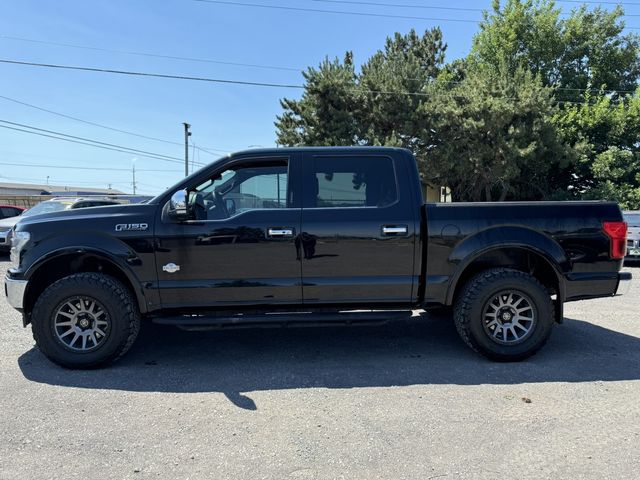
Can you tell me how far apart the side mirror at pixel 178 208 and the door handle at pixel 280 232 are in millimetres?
769

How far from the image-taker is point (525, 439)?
304cm

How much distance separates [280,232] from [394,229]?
106 centimetres

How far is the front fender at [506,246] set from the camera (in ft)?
14.3

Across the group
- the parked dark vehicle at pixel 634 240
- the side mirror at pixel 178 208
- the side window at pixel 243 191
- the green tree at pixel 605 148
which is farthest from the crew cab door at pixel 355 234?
the green tree at pixel 605 148

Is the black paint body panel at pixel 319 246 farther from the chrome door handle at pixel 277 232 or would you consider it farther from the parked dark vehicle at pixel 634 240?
the parked dark vehicle at pixel 634 240

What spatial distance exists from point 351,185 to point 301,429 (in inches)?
90.5

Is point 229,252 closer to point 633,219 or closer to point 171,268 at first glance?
point 171,268

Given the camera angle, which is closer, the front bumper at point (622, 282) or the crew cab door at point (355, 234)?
the crew cab door at point (355, 234)

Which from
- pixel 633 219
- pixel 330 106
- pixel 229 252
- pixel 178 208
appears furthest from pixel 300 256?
pixel 330 106

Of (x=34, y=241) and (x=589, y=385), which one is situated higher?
(x=34, y=241)

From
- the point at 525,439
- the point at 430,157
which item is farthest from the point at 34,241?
the point at 430,157

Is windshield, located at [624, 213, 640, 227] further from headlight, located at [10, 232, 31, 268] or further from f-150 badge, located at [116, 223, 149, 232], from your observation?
headlight, located at [10, 232, 31, 268]

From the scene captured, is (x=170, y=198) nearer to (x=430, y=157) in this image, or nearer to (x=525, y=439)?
(x=525, y=439)

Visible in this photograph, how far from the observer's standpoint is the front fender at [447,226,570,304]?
14.3 feet
